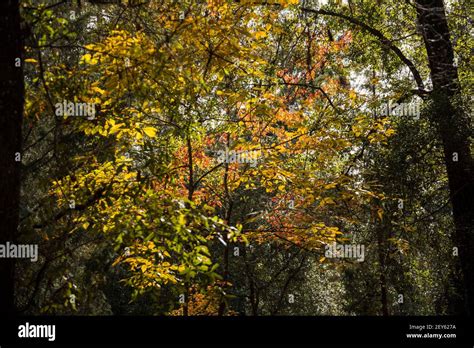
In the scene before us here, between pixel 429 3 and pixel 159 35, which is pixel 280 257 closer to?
pixel 429 3

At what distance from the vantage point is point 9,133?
428 cm

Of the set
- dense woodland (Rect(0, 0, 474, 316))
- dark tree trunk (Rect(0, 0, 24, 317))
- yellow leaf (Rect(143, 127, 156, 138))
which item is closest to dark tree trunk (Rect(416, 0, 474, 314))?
dense woodland (Rect(0, 0, 474, 316))

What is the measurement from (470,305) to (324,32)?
21.5 ft

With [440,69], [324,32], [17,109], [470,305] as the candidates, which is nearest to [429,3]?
[440,69]

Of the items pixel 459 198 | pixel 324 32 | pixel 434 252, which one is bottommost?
pixel 434 252

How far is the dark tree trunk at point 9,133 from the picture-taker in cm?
424

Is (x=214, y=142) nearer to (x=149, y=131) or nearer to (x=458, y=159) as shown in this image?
(x=458, y=159)

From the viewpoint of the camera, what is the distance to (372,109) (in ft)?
30.2

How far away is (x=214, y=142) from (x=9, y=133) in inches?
223

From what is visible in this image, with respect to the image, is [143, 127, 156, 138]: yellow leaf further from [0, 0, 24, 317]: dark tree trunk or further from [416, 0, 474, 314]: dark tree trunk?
[416, 0, 474, 314]: dark tree trunk

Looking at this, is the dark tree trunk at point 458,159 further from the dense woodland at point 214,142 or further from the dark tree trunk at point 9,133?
the dark tree trunk at point 9,133

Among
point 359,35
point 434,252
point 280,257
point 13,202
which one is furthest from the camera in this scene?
point 280,257

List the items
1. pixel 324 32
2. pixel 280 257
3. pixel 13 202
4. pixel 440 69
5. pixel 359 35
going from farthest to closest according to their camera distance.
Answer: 1. pixel 280 257
2. pixel 324 32
3. pixel 359 35
4. pixel 440 69
5. pixel 13 202

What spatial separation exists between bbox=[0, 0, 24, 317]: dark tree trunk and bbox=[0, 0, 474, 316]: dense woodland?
0.01 meters
